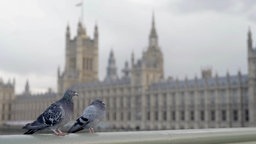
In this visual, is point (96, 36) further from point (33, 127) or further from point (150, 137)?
point (33, 127)

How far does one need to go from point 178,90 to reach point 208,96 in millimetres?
6233

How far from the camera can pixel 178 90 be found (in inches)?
2921

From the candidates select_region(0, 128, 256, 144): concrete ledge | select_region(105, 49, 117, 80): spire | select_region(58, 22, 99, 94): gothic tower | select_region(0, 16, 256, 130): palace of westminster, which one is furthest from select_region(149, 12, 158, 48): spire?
select_region(0, 128, 256, 144): concrete ledge

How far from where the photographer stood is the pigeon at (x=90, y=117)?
5.29m

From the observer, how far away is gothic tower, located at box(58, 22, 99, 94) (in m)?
108

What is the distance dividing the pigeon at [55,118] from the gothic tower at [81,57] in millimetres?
101085

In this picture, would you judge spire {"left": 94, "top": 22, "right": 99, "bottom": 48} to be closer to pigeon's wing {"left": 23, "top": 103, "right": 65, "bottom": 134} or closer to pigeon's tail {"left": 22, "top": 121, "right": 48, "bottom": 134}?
pigeon's wing {"left": 23, "top": 103, "right": 65, "bottom": 134}

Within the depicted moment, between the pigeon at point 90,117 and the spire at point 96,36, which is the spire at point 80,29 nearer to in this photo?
the spire at point 96,36

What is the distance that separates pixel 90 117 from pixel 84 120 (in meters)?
0.12

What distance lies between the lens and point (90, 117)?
5.41m

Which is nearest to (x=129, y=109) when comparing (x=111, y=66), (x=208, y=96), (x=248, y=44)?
(x=208, y=96)

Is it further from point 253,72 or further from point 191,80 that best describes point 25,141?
point 191,80

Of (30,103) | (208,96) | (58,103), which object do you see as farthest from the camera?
(30,103)

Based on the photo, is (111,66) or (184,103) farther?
(111,66)
